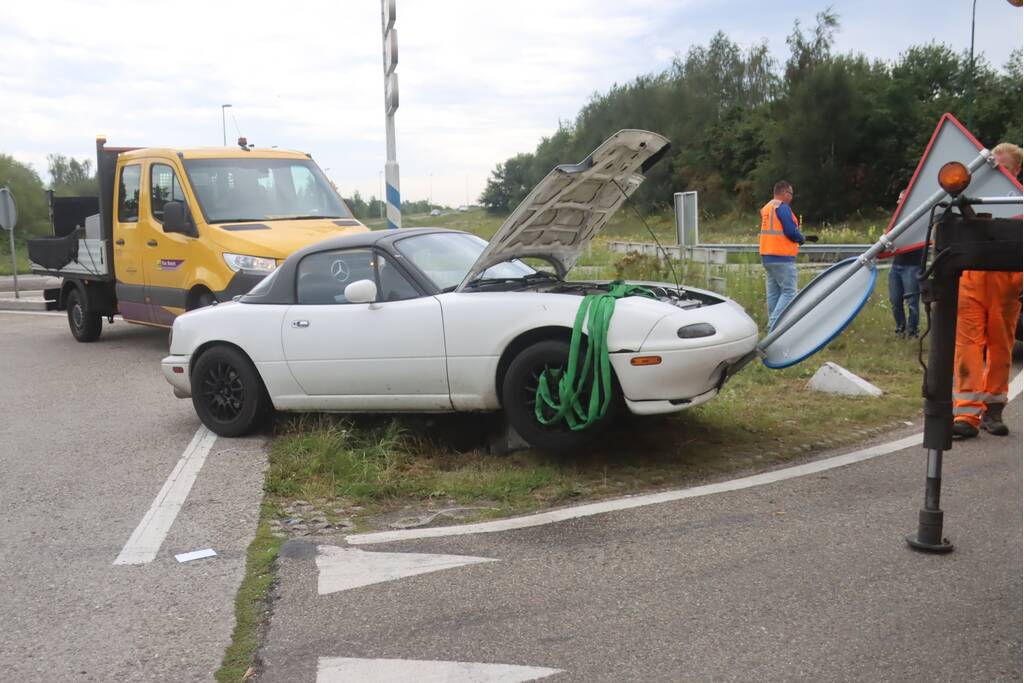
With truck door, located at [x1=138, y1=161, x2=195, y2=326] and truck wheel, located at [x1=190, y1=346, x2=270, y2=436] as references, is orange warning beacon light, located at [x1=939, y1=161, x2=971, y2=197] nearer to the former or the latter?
truck wheel, located at [x1=190, y1=346, x2=270, y2=436]

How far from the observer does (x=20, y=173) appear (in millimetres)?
50625

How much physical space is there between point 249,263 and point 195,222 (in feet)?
3.59

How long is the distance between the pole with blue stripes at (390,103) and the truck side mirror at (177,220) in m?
4.11

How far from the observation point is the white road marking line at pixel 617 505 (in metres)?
5.40

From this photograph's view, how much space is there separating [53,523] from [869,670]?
442 cm

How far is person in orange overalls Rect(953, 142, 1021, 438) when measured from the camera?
23.0 feet

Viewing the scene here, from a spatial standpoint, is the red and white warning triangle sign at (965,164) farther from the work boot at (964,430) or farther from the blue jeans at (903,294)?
the blue jeans at (903,294)

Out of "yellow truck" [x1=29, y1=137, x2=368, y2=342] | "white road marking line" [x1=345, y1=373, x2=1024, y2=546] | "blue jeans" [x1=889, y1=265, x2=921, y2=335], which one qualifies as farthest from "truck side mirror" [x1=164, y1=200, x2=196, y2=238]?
"blue jeans" [x1=889, y1=265, x2=921, y2=335]

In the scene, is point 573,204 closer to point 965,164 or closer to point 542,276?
point 542,276

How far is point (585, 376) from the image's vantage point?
237 inches

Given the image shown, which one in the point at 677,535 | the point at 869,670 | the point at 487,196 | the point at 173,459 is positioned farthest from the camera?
the point at 487,196

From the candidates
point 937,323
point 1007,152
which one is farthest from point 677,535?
point 1007,152

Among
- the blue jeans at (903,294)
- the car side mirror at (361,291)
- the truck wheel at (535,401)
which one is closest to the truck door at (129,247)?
the car side mirror at (361,291)

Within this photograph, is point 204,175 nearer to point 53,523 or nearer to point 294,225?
point 294,225
